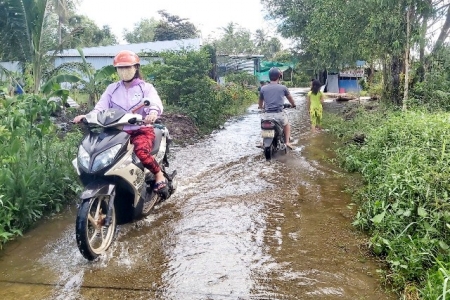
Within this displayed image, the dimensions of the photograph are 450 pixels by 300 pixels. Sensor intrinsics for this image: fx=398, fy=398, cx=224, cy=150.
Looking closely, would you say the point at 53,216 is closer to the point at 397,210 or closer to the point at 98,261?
the point at 98,261

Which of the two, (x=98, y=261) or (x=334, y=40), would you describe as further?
(x=334, y=40)

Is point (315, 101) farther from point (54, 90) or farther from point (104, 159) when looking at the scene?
point (104, 159)

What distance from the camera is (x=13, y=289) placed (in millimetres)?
3287

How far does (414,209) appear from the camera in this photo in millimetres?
3691

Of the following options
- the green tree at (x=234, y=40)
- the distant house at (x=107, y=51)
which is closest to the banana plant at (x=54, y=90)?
the distant house at (x=107, y=51)

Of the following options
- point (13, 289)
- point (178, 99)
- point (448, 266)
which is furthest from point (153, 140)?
point (178, 99)

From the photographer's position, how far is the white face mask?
4.41 m

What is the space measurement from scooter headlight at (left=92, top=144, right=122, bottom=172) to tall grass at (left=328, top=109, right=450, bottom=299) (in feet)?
8.22

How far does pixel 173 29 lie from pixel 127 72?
3969 cm

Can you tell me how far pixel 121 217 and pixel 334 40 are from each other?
9326mm

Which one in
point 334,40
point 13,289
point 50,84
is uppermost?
point 334,40

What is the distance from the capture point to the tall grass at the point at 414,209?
3.12 metres

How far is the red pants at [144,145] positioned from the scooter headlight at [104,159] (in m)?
0.48

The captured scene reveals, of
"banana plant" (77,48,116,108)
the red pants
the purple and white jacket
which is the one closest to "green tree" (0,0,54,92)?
"banana plant" (77,48,116,108)
